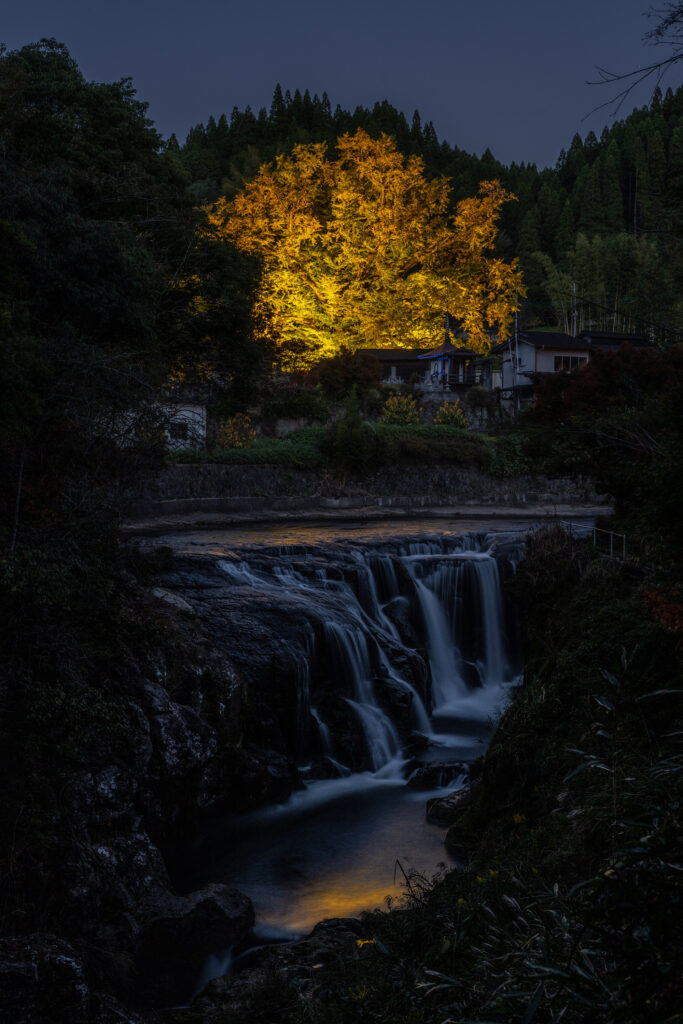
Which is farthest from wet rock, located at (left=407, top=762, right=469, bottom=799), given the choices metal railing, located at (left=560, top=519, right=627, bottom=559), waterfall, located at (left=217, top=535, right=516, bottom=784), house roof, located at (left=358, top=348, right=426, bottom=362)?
house roof, located at (left=358, top=348, right=426, bottom=362)

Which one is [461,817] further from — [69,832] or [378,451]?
[378,451]

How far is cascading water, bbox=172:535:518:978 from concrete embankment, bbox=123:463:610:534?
7.44 meters

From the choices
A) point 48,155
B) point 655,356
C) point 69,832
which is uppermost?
point 48,155

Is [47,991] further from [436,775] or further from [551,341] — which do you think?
[551,341]

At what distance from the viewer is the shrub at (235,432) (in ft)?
97.5

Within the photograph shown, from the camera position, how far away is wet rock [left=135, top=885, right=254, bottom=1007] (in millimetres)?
6879

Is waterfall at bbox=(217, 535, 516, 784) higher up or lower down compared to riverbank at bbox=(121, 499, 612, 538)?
lower down

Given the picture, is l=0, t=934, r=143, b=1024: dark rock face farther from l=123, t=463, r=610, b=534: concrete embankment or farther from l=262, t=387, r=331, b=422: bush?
l=262, t=387, r=331, b=422: bush

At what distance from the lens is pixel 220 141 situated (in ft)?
333

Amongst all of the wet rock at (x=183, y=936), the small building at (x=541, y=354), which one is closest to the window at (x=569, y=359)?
the small building at (x=541, y=354)

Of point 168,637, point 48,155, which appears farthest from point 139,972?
point 48,155

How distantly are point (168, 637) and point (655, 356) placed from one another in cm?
1581

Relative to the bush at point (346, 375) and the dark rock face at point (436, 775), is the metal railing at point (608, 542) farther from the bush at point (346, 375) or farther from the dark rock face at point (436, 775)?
the bush at point (346, 375)

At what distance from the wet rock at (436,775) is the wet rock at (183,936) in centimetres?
398
